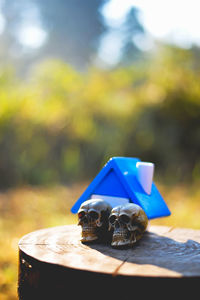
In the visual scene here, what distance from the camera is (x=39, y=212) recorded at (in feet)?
18.7

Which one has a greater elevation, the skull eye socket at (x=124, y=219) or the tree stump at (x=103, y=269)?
the skull eye socket at (x=124, y=219)

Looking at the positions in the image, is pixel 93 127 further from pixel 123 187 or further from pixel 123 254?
pixel 123 254

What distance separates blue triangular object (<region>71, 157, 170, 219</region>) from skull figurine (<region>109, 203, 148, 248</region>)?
18 cm

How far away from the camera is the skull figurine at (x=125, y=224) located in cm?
183

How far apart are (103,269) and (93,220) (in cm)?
50

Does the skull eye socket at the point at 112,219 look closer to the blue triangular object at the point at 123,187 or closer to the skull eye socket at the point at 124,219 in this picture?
the skull eye socket at the point at 124,219

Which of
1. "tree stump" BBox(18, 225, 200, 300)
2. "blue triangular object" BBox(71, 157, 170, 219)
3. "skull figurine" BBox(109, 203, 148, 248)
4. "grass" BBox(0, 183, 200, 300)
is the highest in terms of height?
"blue triangular object" BBox(71, 157, 170, 219)

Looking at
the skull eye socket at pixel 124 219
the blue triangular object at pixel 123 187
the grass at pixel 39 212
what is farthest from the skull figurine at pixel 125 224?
the grass at pixel 39 212

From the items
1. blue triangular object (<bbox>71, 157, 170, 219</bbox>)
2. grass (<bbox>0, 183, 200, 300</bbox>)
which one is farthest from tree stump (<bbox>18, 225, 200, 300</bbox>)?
grass (<bbox>0, 183, 200, 300</bbox>)

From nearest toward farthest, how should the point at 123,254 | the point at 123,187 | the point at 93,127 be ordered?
1. the point at 123,254
2. the point at 123,187
3. the point at 93,127

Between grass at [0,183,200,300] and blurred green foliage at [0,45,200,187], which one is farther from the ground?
blurred green foliage at [0,45,200,187]

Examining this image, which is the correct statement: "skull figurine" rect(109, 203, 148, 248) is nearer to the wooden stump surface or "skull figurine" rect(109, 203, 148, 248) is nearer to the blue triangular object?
the wooden stump surface

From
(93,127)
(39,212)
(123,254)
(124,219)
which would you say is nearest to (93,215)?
(124,219)

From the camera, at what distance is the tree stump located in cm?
137
